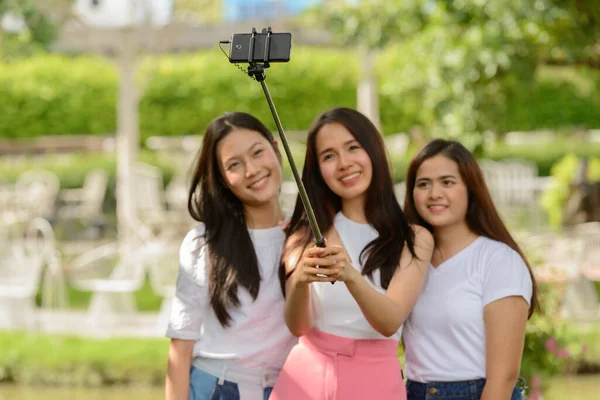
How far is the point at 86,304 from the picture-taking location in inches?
365

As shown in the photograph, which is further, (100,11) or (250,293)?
(100,11)

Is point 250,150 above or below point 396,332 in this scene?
above

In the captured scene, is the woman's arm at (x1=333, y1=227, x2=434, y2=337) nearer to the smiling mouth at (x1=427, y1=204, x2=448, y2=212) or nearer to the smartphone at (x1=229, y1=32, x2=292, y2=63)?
the smiling mouth at (x1=427, y1=204, x2=448, y2=212)

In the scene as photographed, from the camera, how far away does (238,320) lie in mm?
2604

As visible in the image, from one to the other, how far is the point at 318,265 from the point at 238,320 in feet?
1.95

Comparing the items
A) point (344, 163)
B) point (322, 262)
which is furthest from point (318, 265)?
point (344, 163)

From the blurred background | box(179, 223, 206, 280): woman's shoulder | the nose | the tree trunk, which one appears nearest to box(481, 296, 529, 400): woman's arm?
the nose

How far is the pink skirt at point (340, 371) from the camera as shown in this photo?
2.40 metres

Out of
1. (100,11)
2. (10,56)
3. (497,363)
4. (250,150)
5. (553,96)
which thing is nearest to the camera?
(497,363)

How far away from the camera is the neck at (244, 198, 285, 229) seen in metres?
2.74

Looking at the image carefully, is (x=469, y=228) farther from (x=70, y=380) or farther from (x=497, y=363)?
(x=70, y=380)

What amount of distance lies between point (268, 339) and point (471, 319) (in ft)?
1.69

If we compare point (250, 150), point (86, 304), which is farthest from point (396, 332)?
point (86, 304)

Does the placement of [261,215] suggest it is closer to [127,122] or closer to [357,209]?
[357,209]
